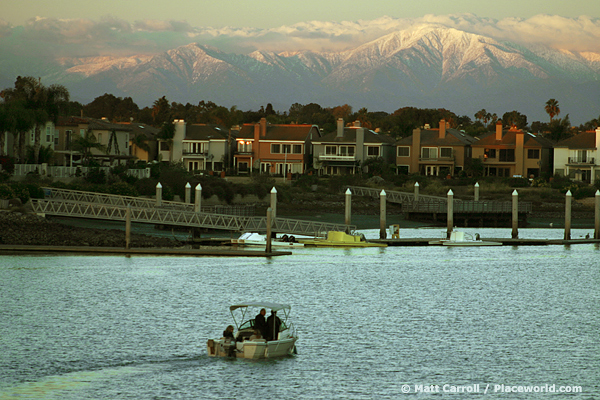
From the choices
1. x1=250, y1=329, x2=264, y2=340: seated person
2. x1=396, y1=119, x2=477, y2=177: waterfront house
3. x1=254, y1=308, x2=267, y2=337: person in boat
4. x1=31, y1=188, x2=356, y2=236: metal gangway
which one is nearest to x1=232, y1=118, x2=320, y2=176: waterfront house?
x1=396, y1=119, x2=477, y2=177: waterfront house

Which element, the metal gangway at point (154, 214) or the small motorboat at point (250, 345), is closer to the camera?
the small motorboat at point (250, 345)

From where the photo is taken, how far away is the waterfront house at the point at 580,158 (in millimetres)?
106125

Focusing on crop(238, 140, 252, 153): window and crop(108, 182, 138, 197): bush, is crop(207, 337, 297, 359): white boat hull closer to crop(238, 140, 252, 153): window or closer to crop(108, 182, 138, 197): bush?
crop(108, 182, 138, 197): bush

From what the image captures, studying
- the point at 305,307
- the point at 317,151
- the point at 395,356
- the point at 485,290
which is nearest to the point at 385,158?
the point at 317,151

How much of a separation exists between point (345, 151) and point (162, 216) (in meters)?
56.2

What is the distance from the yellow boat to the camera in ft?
201

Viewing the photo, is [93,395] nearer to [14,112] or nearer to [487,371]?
[487,371]

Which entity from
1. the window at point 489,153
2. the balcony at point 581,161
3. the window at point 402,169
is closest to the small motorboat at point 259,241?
the window at point 402,169

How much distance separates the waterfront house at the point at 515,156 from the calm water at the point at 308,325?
53179mm

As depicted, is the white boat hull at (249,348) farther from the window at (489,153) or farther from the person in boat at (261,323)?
the window at (489,153)

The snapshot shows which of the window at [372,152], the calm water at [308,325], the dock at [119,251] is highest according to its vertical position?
the window at [372,152]

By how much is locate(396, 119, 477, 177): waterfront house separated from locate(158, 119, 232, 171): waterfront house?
1018 inches

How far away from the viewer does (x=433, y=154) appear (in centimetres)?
11238

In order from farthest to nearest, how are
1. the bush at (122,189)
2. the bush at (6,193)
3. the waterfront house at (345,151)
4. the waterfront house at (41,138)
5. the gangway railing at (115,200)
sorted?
1. the waterfront house at (345,151)
2. the waterfront house at (41,138)
3. the bush at (122,189)
4. the gangway railing at (115,200)
5. the bush at (6,193)
